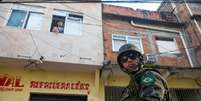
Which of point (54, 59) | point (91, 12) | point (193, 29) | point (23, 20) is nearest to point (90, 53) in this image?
point (54, 59)

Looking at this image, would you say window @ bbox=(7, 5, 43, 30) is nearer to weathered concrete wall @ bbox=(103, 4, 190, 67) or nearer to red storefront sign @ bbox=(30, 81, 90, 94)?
red storefront sign @ bbox=(30, 81, 90, 94)

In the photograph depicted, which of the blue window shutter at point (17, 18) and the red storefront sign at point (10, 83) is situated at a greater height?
the blue window shutter at point (17, 18)

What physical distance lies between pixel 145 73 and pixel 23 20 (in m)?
7.95

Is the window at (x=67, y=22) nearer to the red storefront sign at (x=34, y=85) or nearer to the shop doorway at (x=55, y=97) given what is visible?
the red storefront sign at (x=34, y=85)

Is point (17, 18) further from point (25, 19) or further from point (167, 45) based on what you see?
point (167, 45)

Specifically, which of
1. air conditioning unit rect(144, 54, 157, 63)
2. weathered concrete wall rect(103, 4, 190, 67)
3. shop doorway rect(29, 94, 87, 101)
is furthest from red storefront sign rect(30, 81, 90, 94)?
air conditioning unit rect(144, 54, 157, 63)

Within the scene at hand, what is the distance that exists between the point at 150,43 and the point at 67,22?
157 inches

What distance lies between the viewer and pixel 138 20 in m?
11.7

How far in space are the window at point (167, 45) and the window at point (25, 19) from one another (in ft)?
18.4

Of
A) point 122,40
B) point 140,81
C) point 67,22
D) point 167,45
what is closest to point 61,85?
point 67,22

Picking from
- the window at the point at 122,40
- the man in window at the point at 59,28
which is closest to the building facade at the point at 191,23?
the window at the point at 122,40

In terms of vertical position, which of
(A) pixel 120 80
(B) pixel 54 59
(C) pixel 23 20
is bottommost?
A: (A) pixel 120 80

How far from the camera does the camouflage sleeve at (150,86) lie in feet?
6.17

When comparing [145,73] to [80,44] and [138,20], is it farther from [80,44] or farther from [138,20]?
[138,20]
